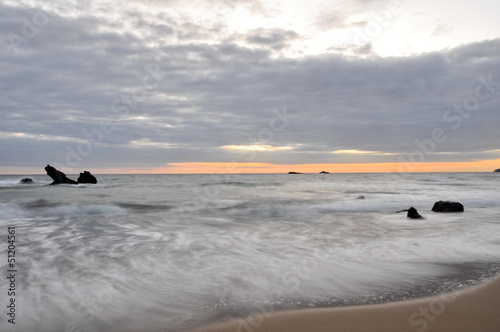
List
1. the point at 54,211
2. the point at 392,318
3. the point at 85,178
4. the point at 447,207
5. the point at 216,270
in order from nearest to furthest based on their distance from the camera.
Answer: the point at 392,318 → the point at 216,270 → the point at 447,207 → the point at 54,211 → the point at 85,178

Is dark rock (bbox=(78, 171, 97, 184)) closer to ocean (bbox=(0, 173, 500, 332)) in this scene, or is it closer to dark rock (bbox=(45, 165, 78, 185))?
dark rock (bbox=(45, 165, 78, 185))

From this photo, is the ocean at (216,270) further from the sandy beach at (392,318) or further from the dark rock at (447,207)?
the dark rock at (447,207)

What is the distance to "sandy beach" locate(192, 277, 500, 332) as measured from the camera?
3520 millimetres

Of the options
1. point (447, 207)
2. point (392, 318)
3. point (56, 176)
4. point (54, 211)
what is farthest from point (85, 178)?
point (392, 318)

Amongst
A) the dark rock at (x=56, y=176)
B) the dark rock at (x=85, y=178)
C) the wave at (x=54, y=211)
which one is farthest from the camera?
the dark rock at (x=85, y=178)

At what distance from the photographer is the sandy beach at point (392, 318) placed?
11.5ft

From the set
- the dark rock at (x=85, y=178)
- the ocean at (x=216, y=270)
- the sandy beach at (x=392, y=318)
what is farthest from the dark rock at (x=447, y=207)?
the dark rock at (x=85, y=178)

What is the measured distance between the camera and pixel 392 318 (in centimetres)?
376

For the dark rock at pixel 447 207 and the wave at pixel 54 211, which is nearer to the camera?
the dark rock at pixel 447 207

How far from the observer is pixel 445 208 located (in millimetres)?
14250

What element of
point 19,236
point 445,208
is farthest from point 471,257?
point 19,236

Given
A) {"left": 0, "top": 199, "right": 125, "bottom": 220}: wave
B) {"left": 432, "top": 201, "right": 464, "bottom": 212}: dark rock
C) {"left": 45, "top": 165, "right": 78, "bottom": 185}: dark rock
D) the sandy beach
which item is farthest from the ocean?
{"left": 45, "top": 165, "right": 78, "bottom": 185}: dark rock

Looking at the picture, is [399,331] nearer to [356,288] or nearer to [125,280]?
[356,288]

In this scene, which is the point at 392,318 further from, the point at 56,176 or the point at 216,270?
the point at 56,176
